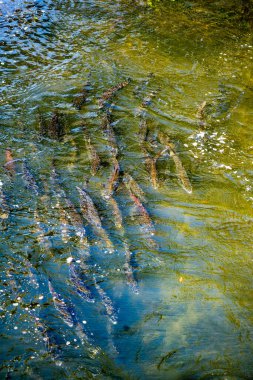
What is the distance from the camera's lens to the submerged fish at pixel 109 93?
8.68 m

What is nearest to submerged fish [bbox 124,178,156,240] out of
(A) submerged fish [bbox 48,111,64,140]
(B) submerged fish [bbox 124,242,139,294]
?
(B) submerged fish [bbox 124,242,139,294]

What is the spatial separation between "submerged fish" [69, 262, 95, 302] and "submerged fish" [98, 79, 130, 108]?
4802mm

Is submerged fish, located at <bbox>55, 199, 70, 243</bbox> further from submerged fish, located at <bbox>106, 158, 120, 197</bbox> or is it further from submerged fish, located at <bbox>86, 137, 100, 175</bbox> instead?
submerged fish, located at <bbox>86, 137, 100, 175</bbox>

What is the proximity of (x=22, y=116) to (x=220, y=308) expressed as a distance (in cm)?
591

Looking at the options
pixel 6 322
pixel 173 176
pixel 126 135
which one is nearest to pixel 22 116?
pixel 126 135

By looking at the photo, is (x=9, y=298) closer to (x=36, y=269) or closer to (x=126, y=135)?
(x=36, y=269)

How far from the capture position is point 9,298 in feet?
14.7

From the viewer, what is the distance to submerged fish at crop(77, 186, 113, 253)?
532 centimetres

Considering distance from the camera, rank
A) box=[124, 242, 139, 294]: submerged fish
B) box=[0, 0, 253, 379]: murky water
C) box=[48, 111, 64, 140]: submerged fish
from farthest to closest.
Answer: box=[48, 111, 64, 140]: submerged fish, box=[124, 242, 139, 294]: submerged fish, box=[0, 0, 253, 379]: murky water

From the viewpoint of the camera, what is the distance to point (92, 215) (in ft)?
18.6

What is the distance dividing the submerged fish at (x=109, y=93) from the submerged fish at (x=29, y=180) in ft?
9.55

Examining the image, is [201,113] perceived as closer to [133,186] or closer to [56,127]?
[133,186]

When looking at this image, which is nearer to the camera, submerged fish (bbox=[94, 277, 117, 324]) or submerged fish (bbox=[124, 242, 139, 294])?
submerged fish (bbox=[94, 277, 117, 324])

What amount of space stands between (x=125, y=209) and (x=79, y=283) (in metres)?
1.57
